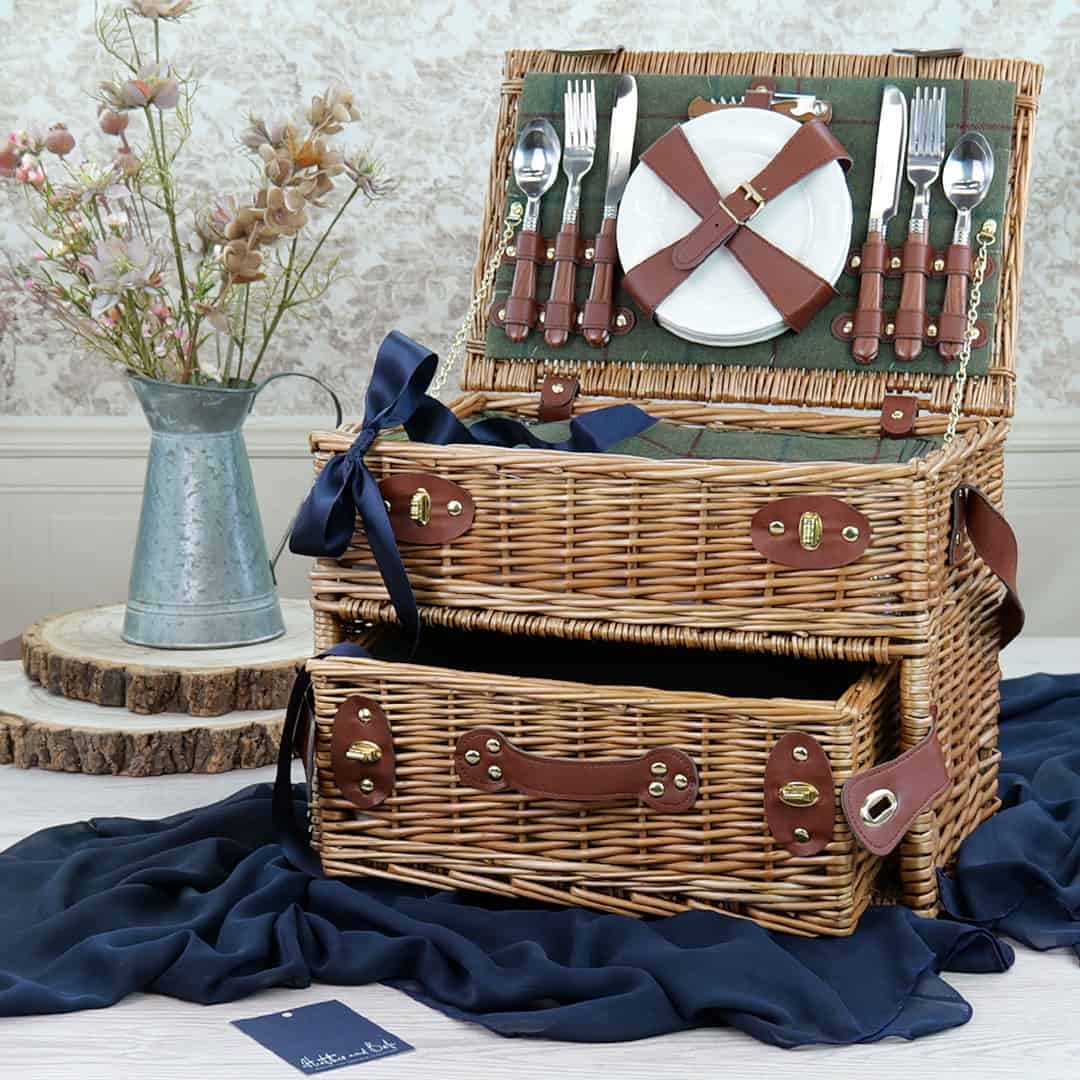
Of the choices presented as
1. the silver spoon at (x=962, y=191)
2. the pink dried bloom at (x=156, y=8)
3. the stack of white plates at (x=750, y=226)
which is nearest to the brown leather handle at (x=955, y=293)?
the silver spoon at (x=962, y=191)

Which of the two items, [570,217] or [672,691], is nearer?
[672,691]

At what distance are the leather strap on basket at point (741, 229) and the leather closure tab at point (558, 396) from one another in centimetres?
12

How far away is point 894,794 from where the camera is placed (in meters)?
1.27

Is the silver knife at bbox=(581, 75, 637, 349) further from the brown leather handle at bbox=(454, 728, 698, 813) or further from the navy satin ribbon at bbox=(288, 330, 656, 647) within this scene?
the brown leather handle at bbox=(454, 728, 698, 813)

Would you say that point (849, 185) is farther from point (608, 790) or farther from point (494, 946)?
point (494, 946)

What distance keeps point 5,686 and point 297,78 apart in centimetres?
123

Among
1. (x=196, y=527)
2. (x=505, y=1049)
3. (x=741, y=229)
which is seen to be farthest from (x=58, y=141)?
(x=505, y=1049)

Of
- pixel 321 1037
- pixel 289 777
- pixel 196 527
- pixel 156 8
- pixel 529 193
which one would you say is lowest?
pixel 321 1037

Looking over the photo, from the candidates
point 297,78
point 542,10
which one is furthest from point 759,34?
point 297,78

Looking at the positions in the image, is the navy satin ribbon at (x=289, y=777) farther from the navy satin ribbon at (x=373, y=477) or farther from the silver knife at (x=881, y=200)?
the silver knife at (x=881, y=200)

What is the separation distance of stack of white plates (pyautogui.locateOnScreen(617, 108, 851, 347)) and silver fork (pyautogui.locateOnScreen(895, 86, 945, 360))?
0.24 ft

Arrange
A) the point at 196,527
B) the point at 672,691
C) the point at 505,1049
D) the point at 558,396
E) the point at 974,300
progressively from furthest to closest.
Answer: the point at 196,527 < the point at 558,396 < the point at 974,300 < the point at 672,691 < the point at 505,1049

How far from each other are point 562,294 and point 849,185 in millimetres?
336

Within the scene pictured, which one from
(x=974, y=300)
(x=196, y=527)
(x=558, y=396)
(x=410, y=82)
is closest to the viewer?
(x=974, y=300)
